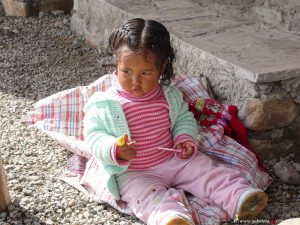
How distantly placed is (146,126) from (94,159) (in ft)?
1.07

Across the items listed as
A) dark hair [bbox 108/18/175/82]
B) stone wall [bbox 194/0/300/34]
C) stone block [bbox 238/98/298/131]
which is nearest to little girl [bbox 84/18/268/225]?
dark hair [bbox 108/18/175/82]

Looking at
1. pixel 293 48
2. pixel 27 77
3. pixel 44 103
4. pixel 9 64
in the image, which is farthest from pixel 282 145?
pixel 9 64

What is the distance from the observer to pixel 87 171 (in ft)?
8.24

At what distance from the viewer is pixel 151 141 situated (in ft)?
7.89

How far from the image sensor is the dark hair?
2.24 meters

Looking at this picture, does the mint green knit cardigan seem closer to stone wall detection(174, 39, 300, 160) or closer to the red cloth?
the red cloth

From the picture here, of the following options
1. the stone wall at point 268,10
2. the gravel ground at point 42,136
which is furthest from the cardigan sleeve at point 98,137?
the stone wall at point 268,10

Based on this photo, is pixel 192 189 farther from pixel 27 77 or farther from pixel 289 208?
pixel 27 77

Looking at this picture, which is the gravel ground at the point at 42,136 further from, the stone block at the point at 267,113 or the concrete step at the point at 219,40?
the concrete step at the point at 219,40

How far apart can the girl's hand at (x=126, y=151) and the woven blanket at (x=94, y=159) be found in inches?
10.7

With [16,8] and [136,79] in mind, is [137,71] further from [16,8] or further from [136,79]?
[16,8]

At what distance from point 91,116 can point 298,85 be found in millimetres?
1071

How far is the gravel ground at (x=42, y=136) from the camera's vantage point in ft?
7.63

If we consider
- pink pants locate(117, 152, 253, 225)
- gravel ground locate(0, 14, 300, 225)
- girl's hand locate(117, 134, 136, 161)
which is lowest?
gravel ground locate(0, 14, 300, 225)
